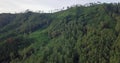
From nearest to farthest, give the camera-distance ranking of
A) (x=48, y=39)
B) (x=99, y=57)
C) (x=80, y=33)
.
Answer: (x=99, y=57) → (x=80, y=33) → (x=48, y=39)

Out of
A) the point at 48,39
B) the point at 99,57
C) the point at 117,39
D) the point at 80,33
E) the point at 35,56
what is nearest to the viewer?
the point at 99,57

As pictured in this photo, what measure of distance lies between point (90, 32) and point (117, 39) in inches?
A: 956

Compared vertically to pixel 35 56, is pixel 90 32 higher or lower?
higher

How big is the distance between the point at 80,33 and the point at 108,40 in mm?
27441

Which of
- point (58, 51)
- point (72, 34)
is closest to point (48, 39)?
point (72, 34)

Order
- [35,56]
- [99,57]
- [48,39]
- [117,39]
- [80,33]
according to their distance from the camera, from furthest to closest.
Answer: [48,39] → [80,33] → [35,56] → [117,39] → [99,57]

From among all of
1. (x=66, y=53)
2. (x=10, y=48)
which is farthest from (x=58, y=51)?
(x=10, y=48)

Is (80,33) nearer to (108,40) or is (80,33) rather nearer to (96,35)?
(96,35)

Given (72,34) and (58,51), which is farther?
(72,34)

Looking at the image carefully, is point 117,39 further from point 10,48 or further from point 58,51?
point 10,48

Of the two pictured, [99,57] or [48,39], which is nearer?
[99,57]

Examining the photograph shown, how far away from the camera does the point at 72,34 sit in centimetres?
17800

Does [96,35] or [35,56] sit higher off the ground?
[96,35]

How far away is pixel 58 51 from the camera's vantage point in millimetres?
156750
